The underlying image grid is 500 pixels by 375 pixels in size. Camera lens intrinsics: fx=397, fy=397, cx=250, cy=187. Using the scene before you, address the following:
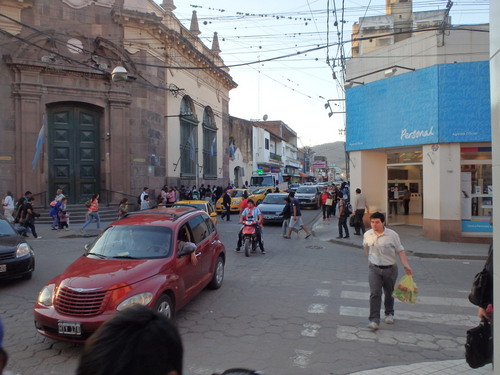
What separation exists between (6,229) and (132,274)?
5.45m

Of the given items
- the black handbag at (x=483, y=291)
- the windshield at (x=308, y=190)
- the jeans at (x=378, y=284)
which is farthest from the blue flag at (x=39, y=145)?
the black handbag at (x=483, y=291)

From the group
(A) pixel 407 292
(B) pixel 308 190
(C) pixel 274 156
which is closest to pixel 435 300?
(A) pixel 407 292

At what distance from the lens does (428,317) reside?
6.32 metres

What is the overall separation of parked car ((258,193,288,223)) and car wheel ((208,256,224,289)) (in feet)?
37.3

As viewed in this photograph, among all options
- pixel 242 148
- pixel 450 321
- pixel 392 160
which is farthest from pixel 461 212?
pixel 242 148

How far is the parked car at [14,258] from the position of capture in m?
7.84

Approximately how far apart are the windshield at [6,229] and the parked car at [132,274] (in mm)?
3558

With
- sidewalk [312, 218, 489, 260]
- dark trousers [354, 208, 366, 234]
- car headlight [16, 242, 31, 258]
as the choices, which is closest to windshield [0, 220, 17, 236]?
car headlight [16, 242, 31, 258]

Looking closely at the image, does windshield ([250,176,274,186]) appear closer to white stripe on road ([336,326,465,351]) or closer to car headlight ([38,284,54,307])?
white stripe on road ([336,326,465,351])

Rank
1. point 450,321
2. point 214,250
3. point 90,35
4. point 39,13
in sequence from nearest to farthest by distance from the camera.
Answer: point 450,321 → point 214,250 → point 39,13 → point 90,35

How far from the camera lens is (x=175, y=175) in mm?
26438

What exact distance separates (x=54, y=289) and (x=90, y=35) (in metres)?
19.2

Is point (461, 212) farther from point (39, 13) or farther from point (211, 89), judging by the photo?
point (211, 89)

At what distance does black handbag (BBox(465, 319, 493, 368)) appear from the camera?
359 cm
